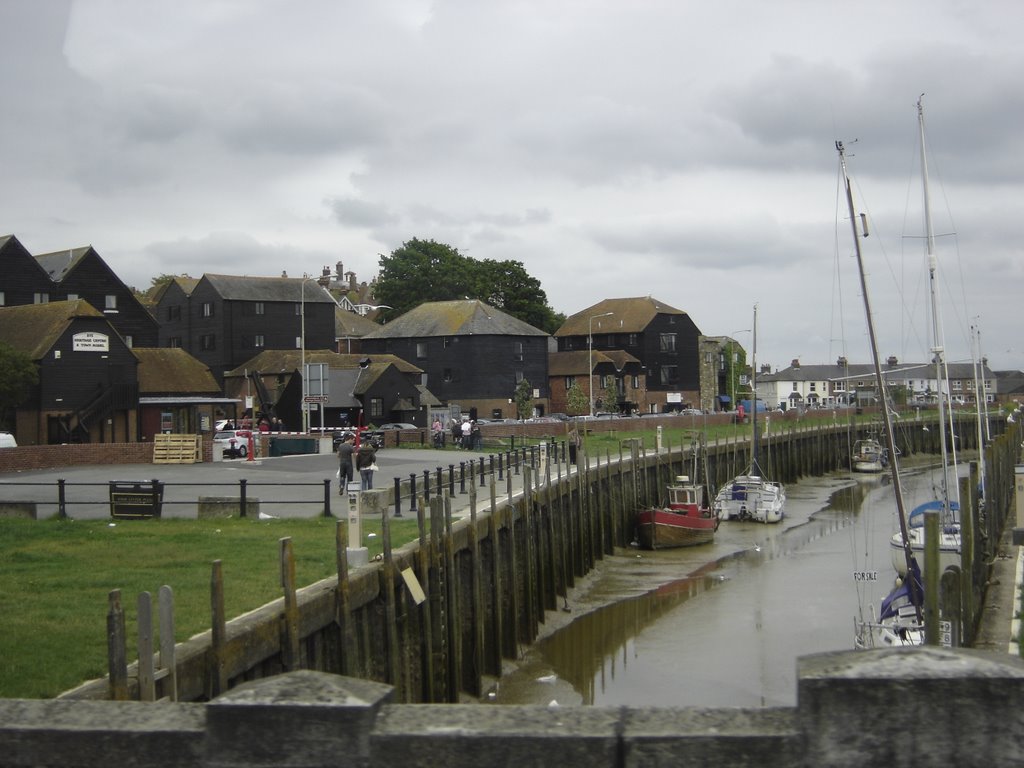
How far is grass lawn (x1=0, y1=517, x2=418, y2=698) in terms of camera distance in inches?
453

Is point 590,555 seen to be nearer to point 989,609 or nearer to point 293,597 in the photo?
point 989,609

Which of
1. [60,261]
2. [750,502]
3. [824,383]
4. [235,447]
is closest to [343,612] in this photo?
[235,447]

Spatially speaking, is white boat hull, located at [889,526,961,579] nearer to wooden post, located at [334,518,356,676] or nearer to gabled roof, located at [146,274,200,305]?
wooden post, located at [334,518,356,676]

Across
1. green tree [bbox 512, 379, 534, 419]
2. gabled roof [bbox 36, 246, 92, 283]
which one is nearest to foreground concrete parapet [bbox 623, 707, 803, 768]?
gabled roof [bbox 36, 246, 92, 283]

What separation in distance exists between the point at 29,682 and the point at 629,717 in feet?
27.7

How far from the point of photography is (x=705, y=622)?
27.2 metres

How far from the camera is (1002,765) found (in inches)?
150

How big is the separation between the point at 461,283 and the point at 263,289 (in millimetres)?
32360

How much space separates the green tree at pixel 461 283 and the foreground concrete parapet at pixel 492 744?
112855mm

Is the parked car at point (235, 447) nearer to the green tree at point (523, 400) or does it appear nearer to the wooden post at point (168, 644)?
the wooden post at point (168, 644)

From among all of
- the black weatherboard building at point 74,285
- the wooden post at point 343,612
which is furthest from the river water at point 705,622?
the black weatherboard building at point 74,285

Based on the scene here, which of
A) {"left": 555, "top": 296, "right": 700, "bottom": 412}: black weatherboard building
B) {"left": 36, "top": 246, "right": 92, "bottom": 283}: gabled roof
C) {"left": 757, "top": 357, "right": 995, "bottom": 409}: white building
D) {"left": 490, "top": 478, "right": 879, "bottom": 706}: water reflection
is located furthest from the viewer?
{"left": 757, "top": 357, "right": 995, "bottom": 409}: white building

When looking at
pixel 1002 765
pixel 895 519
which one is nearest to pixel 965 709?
pixel 1002 765

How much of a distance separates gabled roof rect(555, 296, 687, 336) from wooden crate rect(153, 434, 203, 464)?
64.4m
